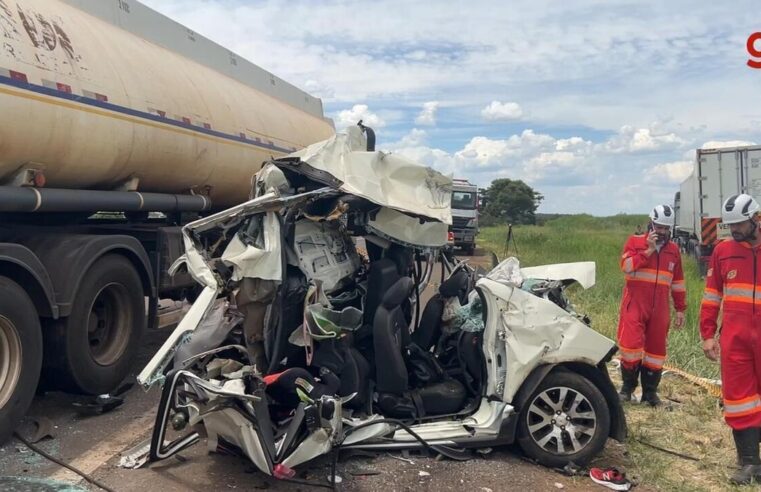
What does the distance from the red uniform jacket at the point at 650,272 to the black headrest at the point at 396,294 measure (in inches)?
95.8

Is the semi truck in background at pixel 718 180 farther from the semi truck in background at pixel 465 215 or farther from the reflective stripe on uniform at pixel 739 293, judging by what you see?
the reflective stripe on uniform at pixel 739 293

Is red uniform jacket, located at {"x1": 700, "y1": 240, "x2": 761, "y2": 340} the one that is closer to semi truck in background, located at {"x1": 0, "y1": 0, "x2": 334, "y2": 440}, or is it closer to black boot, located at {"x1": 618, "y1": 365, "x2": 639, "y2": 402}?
black boot, located at {"x1": 618, "y1": 365, "x2": 639, "y2": 402}

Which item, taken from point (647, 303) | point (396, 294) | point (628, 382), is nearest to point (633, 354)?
point (628, 382)

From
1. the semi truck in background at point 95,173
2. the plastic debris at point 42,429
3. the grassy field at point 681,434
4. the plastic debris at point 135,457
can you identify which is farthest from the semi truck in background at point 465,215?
the plastic debris at point 135,457

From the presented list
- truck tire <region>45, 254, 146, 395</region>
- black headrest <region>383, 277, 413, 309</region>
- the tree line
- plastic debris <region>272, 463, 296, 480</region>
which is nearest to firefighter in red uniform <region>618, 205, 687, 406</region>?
black headrest <region>383, 277, 413, 309</region>

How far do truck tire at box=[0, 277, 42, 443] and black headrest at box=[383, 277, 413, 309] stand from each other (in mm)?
2455

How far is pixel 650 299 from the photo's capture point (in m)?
5.83

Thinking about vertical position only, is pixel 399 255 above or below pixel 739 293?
above

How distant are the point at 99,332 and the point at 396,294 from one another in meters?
2.89

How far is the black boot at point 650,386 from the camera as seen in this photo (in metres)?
5.87

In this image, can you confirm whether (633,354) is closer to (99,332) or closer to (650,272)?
(650,272)

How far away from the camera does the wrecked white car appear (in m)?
3.83

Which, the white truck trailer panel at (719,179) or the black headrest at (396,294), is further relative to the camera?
the white truck trailer panel at (719,179)

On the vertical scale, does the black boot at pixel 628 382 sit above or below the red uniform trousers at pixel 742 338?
below
